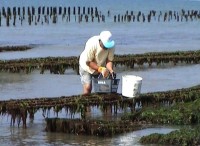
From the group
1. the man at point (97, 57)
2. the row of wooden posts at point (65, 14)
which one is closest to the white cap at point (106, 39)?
the man at point (97, 57)

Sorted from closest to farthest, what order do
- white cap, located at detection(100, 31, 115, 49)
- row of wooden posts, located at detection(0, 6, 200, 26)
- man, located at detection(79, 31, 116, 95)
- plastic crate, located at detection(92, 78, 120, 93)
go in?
white cap, located at detection(100, 31, 115, 49), man, located at detection(79, 31, 116, 95), plastic crate, located at detection(92, 78, 120, 93), row of wooden posts, located at detection(0, 6, 200, 26)

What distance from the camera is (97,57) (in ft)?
39.6

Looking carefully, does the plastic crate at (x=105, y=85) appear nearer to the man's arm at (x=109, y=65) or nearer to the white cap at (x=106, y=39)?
the man's arm at (x=109, y=65)

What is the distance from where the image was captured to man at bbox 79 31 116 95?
1180cm

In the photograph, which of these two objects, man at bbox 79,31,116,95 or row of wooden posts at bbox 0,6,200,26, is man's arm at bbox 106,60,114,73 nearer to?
man at bbox 79,31,116,95

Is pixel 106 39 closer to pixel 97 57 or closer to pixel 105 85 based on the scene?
pixel 97 57

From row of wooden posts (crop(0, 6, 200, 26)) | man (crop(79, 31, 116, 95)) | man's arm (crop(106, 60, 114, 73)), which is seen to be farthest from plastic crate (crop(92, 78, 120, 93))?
row of wooden posts (crop(0, 6, 200, 26))

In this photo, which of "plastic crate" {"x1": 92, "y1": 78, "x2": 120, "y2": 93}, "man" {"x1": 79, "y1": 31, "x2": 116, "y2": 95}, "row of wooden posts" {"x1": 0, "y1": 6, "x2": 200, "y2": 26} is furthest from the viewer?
"row of wooden posts" {"x1": 0, "y1": 6, "x2": 200, "y2": 26}

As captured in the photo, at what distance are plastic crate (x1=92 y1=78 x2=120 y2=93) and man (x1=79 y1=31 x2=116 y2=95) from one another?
0.37ft

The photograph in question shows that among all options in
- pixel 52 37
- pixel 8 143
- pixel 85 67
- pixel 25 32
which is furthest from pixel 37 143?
pixel 25 32

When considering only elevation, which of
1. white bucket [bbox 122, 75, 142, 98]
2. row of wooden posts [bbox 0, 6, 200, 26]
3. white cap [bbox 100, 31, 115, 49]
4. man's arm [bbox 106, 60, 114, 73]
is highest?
row of wooden posts [bbox 0, 6, 200, 26]

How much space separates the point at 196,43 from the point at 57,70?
19775mm

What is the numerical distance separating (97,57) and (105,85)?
2.27 feet

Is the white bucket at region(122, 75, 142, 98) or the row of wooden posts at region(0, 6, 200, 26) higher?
the row of wooden posts at region(0, 6, 200, 26)
